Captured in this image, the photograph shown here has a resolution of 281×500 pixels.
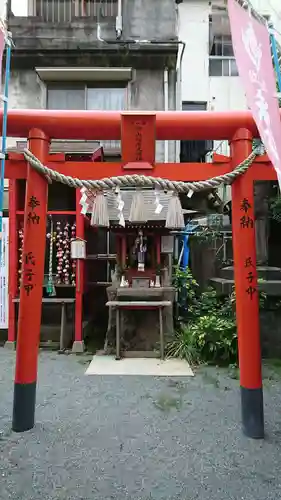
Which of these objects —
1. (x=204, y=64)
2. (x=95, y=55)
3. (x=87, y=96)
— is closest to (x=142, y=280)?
(x=87, y=96)

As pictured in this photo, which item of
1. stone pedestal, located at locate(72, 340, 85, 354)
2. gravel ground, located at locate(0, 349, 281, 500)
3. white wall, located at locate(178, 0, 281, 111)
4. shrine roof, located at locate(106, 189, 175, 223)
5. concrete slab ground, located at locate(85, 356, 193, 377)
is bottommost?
gravel ground, located at locate(0, 349, 281, 500)

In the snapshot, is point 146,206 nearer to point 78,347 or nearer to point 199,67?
point 78,347

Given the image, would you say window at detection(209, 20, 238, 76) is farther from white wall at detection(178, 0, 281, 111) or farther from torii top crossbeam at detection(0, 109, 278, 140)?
torii top crossbeam at detection(0, 109, 278, 140)

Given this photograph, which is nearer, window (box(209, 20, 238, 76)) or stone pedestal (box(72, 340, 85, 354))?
stone pedestal (box(72, 340, 85, 354))

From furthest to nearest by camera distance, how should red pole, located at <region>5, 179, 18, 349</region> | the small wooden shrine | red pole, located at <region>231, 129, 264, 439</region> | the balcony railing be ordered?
the balcony railing, red pole, located at <region>5, 179, 18, 349</region>, the small wooden shrine, red pole, located at <region>231, 129, 264, 439</region>

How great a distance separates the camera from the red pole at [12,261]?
8172 mm

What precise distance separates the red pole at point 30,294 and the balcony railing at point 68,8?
26.3 ft

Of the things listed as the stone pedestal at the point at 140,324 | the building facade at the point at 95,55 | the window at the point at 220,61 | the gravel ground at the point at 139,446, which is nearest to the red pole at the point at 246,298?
the gravel ground at the point at 139,446

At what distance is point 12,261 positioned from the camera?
823 centimetres

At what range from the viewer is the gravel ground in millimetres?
3014

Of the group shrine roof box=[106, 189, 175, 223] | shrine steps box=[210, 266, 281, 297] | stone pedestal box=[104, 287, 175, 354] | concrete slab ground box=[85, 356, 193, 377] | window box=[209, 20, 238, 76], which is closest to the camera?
concrete slab ground box=[85, 356, 193, 377]

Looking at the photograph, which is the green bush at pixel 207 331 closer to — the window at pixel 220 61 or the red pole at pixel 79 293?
the red pole at pixel 79 293

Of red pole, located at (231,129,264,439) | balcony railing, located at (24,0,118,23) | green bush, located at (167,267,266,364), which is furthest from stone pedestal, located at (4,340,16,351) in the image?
balcony railing, located at (24,0,118,23)

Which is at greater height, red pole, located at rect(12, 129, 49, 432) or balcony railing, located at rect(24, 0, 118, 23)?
balcony railing, located at rect(24, 0, 118, 23)
